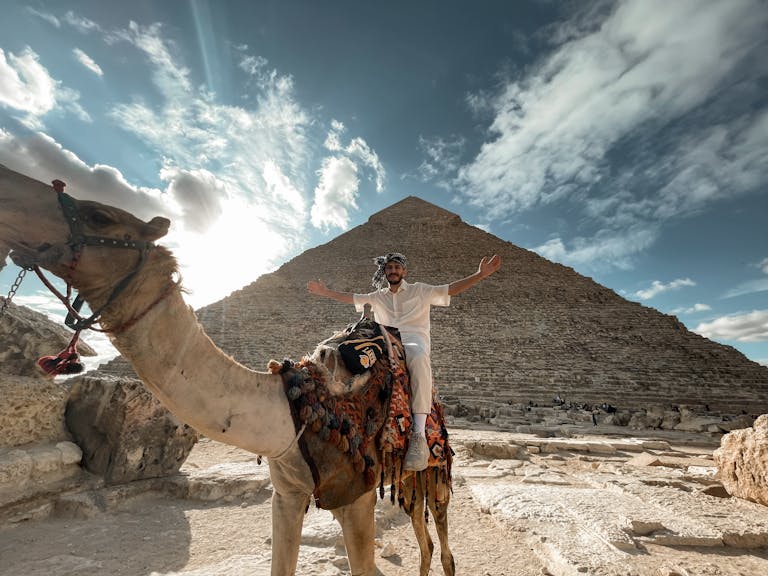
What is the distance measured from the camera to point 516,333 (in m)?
25.8

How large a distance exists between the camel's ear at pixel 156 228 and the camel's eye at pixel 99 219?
8cm

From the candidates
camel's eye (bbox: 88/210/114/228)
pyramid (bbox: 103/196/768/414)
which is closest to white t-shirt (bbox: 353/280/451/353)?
camel's eye (bbox: 88/210/114/228)

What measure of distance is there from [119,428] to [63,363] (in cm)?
Answer: 254

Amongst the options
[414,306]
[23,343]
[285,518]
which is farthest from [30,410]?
[414,306]

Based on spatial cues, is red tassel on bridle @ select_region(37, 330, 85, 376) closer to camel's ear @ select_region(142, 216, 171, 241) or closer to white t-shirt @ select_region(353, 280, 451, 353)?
camel's ear @ select_region(142, 216, 171, 241)

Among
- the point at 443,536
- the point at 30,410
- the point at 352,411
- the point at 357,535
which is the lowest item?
the point at 443,536

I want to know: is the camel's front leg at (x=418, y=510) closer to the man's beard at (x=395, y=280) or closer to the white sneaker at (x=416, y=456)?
the white sneaker at (x=416, y=456)

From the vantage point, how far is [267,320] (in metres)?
26.8

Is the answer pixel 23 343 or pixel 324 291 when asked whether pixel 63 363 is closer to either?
pixel 324 291

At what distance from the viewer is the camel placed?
0.80 m

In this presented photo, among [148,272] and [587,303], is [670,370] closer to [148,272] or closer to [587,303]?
[587,303]

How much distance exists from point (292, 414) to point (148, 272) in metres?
0.55

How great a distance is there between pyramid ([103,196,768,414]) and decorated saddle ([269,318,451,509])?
14366mm

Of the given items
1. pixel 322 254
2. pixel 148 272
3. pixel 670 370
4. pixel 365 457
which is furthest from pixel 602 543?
pixel 322 254
